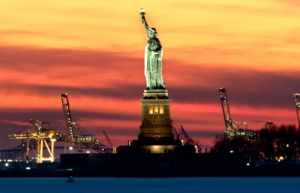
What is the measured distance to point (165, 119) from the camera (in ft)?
456

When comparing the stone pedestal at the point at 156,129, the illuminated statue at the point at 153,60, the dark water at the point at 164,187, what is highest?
the illuminated statue at the point at 153,60

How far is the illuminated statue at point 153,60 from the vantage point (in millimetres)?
140250

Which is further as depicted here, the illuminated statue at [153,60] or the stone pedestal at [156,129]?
the illuminated statue at [153,60]

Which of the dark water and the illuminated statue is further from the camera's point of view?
the illuminated statue

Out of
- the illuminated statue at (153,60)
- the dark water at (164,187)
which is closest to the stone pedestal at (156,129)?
the illuminated statue at (153,60)

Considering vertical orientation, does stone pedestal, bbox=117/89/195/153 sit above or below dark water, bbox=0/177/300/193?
above

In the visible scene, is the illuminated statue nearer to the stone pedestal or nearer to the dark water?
the stone pedestal

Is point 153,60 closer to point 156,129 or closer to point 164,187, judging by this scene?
point 156,129

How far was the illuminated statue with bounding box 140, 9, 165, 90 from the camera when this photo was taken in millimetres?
140250

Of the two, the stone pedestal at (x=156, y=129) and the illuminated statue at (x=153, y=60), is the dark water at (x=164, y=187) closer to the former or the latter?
the stone pedestal at (x=156, y=129)

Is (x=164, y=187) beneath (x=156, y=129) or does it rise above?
beneath

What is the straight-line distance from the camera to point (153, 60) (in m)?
141

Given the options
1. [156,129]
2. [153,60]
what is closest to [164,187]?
[156,129]

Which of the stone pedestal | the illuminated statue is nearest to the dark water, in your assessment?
the stone pedestal
